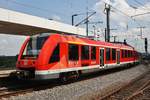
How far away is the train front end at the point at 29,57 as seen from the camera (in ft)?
58.6

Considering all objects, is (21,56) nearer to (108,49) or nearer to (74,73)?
(74,73)

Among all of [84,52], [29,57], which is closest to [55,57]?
[29,57]

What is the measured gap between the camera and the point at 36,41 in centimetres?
1912

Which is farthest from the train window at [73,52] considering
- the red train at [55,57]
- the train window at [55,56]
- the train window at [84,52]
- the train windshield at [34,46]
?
the train windshield at [34,46]

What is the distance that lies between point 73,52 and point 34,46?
Answer: 2.74 meters

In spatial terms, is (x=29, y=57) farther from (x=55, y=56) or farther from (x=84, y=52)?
(x=84, y=52)

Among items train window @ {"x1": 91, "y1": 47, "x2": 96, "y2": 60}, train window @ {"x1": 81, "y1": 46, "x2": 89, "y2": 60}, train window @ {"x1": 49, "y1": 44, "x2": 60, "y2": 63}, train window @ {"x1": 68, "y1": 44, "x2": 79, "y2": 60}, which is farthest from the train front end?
train window @ {"x1": 91, "y1": 47, "x2": 96, "y2": 60}

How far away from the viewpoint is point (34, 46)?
19.0 meters

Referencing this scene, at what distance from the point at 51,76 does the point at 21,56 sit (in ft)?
7.85

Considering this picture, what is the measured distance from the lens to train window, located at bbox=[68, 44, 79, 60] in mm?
20219

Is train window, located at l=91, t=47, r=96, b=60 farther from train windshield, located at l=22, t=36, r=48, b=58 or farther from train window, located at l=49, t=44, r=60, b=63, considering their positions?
train windshield, located at l=22, t=36, r=48, b=58

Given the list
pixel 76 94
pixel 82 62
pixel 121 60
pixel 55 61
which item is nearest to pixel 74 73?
pixel 82 62

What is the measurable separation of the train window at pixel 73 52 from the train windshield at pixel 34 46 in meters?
1.98

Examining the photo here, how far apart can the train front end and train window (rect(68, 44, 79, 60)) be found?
1.98 metres
